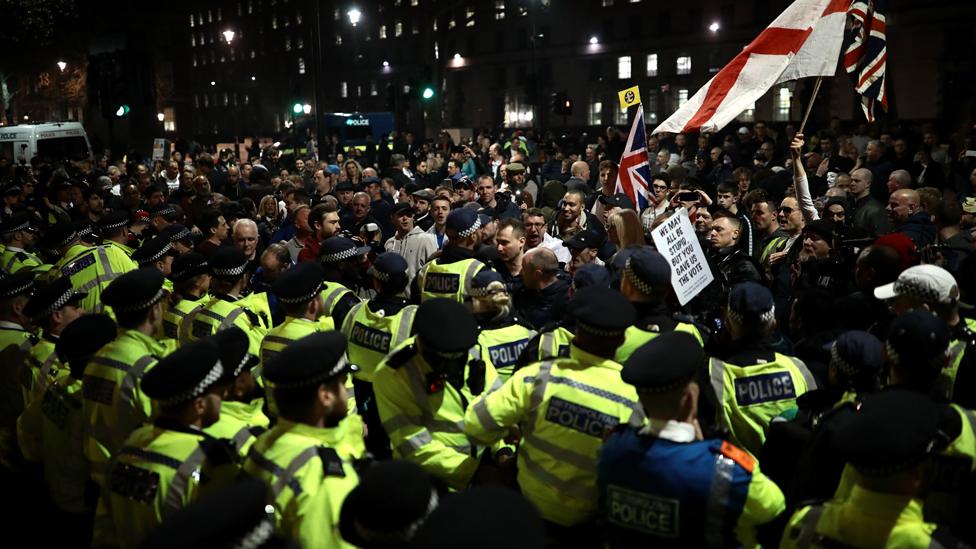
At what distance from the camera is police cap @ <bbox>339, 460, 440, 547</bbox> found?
2521 mm

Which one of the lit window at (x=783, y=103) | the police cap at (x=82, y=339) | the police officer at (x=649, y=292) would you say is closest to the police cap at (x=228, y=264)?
the police cap at (x=82, y=339)

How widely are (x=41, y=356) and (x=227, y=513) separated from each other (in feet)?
12.8

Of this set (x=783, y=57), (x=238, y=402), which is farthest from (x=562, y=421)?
(x=783, y=57)

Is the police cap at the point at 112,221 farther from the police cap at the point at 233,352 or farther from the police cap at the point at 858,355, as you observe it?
the police cap at the point at 858,355

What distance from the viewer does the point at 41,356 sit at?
5.47 m

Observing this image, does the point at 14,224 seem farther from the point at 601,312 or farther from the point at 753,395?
the point at 753,395

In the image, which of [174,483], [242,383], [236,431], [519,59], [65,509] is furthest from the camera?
[519,59]

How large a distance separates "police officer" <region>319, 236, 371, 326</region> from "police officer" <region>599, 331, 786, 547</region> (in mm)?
3006

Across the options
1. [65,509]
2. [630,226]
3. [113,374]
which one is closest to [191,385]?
[113,374]

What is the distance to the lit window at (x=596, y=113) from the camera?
63625mm

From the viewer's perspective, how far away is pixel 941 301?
185 inches

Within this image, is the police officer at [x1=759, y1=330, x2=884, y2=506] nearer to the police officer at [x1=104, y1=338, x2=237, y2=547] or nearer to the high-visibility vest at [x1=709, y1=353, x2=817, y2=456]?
the high-visibility vest at [x1=709, y1=353, x2=817, y2=456]

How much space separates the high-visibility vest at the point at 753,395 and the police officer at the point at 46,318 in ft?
13.5

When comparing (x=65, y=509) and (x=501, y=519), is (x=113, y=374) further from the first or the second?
(x=501, y=519)
